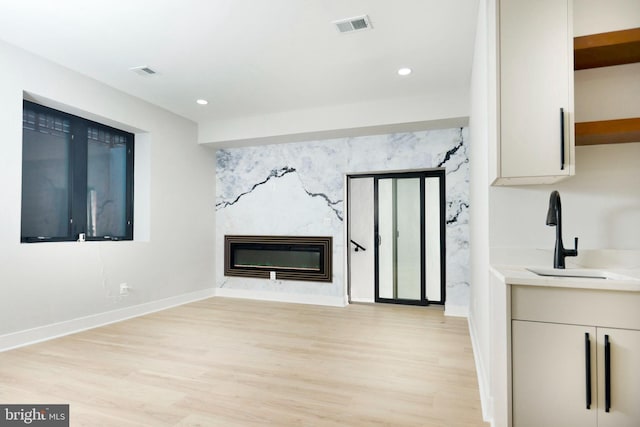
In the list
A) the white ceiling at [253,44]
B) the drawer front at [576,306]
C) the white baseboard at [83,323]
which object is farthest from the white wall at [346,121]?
the drawer front at [576,306]

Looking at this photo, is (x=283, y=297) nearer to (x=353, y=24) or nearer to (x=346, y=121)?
(x=346, y=121)

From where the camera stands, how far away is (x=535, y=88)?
1834 millimetres

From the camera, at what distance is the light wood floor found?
208 centimetres

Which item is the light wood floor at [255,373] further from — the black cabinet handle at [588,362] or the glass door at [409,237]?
the glass door at [409,237]

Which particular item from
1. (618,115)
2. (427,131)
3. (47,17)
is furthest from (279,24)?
(427,131)

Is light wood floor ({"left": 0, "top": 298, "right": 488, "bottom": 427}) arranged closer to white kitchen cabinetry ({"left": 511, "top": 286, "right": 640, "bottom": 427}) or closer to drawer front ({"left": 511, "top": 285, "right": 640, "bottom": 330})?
white kitchen cabinetry ({"left": 511, "top": 286, "right": 640, "bottom": 427})

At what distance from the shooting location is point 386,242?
520 cm

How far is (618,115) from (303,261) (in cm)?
408

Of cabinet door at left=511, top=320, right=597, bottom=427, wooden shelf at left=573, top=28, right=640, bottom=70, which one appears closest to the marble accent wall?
wooden shelf at left=573, top=28, right=640, bottom=70

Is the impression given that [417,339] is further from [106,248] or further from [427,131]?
[106,248]

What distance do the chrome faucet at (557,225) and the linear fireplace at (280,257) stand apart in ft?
11.4

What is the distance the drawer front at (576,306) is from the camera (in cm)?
148

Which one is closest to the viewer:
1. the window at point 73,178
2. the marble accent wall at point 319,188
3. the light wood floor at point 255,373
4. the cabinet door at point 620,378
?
the cabinet door at point 620,378

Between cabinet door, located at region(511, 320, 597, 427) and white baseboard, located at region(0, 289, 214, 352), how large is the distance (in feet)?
12.9
